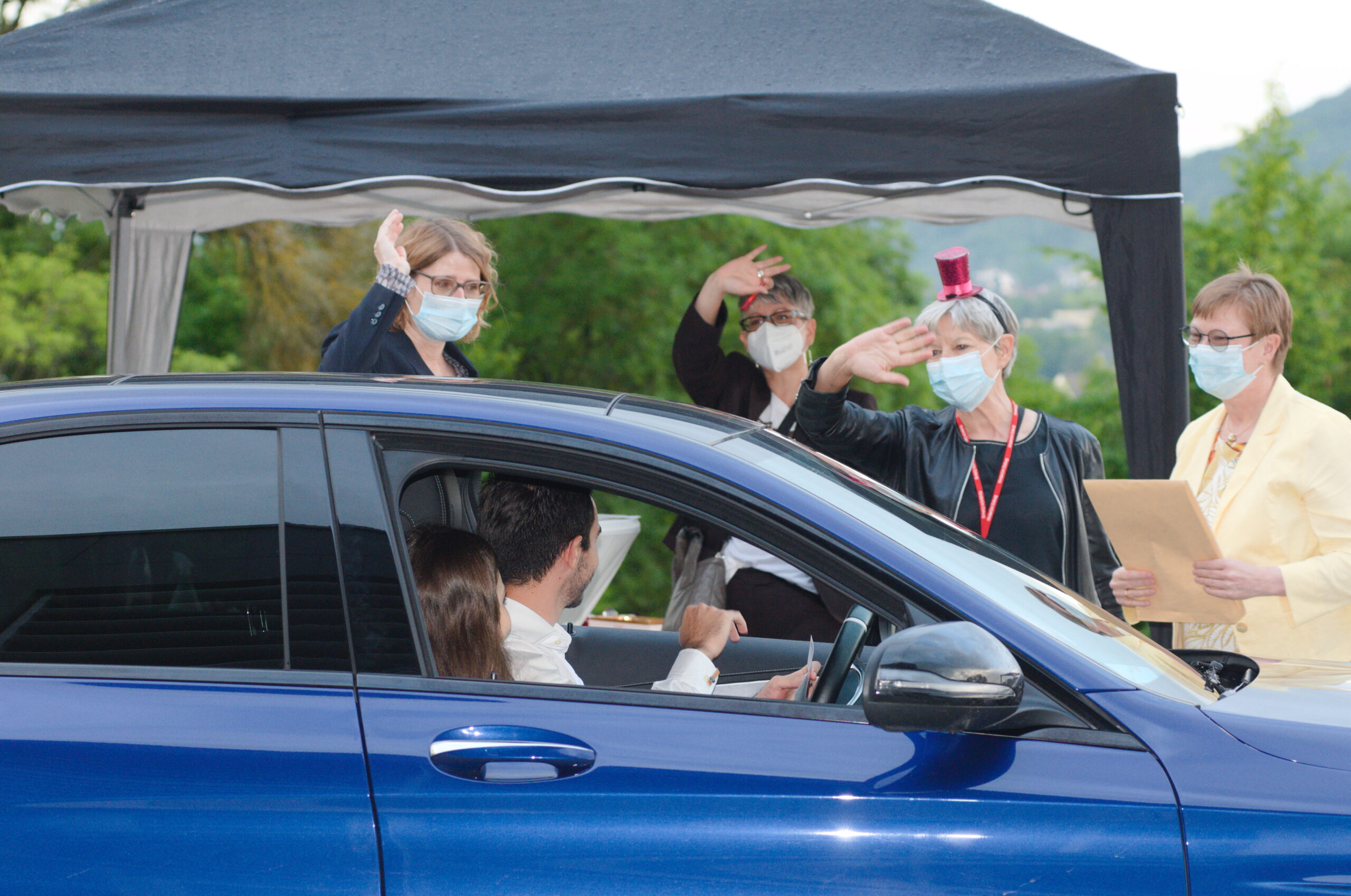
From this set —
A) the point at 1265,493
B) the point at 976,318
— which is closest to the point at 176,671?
the point at 976,318

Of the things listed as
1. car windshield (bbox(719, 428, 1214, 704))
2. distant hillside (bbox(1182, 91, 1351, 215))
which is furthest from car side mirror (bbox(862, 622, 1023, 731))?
distant hillside (bbox(1182, 91, 1351, 215))

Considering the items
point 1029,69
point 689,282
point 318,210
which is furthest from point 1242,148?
point 318,210

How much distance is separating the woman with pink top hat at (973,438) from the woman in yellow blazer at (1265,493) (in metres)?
0.31

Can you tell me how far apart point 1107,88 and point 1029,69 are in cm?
34

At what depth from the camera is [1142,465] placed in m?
3.96

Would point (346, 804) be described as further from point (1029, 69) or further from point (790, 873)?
point (1029, 69)

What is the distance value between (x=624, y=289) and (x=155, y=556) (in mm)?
8138

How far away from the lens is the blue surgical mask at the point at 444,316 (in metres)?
3.35

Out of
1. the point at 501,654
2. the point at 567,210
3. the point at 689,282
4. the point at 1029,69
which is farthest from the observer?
the point at 689,282

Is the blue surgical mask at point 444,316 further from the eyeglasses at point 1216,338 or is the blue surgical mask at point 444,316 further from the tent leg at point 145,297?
the tent leg at point 145,297

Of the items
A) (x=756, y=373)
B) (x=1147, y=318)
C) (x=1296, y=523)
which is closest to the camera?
(x=1296, y=523)

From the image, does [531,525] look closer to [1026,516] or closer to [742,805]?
[742,805]

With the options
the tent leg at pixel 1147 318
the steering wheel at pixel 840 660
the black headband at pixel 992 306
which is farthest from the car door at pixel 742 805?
the tent leg at pixel 1147 318

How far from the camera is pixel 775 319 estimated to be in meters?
4.46
